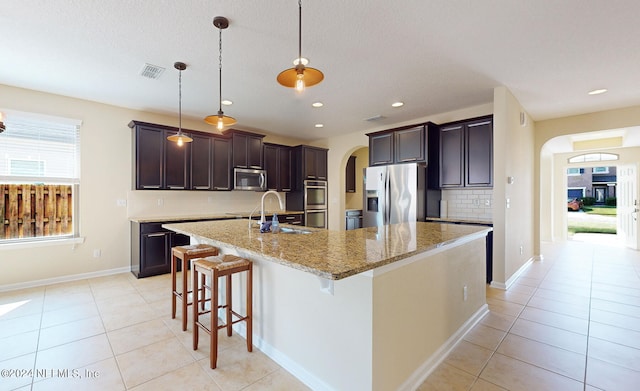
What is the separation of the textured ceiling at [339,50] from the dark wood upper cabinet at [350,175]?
3.52m

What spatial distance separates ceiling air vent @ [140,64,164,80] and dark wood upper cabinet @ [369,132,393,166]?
11.5ft

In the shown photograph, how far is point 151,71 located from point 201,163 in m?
1.98

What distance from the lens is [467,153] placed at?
14.0 ft

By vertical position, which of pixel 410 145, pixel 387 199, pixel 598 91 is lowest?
pixel 387 199

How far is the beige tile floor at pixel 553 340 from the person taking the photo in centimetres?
186

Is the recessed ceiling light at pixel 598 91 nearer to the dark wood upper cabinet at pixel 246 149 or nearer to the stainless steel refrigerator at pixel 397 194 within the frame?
the stainless steel refrigerator at pixel 397 194

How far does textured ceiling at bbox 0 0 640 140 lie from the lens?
2098 mm

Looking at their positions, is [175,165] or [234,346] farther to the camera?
[175,165]

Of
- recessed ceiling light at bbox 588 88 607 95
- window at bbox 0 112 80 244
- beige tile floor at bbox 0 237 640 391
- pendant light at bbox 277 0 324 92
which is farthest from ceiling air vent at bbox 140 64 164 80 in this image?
recessed ceiling light at bbox 588 88 607 95

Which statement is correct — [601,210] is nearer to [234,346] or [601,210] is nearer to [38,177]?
[234,346]

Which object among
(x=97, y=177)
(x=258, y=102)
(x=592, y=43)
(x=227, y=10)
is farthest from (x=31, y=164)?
(x=592, y=43)

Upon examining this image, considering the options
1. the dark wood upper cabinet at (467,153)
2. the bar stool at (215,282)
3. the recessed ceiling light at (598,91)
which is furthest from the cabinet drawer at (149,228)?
the recessed ceiling light at (598,91)

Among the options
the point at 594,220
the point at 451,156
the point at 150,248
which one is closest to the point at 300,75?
the point at 451,156

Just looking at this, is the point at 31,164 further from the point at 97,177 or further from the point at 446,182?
the point at 446,182
